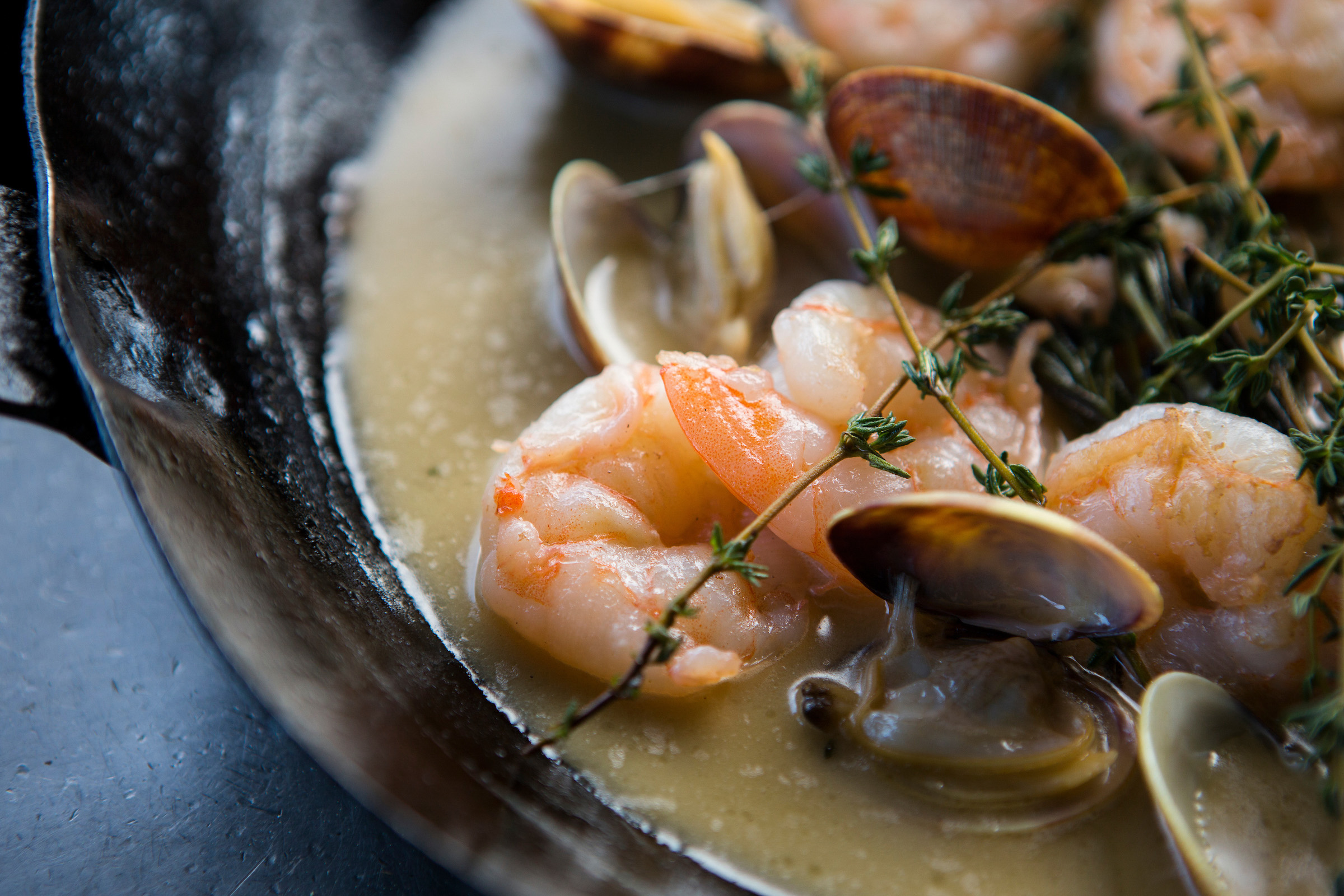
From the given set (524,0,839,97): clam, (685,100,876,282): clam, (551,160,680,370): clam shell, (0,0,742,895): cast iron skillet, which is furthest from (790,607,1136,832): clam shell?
(524,0,839,97): clam

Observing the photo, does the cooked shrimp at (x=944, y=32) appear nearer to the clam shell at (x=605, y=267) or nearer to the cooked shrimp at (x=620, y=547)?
the clam shell at (x=605, y=267)

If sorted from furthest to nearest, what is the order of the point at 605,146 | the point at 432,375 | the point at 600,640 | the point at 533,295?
the point at 605,146 < the point at 533,295 < the point at 432,375 < the point at 600,640

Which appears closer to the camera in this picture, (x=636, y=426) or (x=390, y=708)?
(x=390, y=708)

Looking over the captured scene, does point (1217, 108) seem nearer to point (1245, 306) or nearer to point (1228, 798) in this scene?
point (1245, 306)

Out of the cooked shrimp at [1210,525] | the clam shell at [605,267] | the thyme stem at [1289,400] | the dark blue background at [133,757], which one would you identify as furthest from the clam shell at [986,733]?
the clam shell at [605,267]

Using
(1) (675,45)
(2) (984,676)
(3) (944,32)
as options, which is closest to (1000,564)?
(2) (984,676)

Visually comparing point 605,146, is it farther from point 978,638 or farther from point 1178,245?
point 978,638

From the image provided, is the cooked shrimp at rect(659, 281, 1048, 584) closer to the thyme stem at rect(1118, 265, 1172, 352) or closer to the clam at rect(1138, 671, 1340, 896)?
the thyme stem at rect(1118, 265, 1172, 352)

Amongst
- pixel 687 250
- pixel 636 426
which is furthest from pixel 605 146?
pixel 636 426
